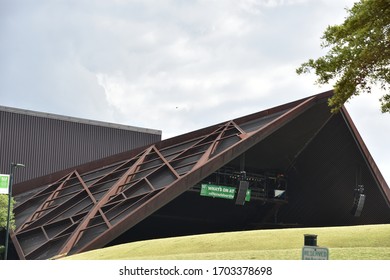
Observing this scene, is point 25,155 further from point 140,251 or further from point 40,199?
point 140,251

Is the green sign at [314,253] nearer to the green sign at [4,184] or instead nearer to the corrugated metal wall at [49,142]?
the green sign at [4,184]

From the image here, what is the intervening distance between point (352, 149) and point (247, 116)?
12.5 metres

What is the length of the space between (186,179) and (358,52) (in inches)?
694

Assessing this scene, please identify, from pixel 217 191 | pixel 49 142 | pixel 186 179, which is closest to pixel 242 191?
pixel 217 191

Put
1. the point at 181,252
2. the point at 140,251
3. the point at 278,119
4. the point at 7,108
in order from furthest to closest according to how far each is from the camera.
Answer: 1. the point at 7,108
2. the point at 278,119
3. the point at 140,251
4. the point at 181,252

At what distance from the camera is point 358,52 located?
22.9 metres

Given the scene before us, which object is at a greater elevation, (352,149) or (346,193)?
(352,149)

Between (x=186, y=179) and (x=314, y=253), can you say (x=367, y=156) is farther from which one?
(x=314, y=253)

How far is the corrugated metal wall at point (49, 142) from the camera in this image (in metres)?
62.1

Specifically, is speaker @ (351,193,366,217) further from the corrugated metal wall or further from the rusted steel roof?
the corrugated metal wall

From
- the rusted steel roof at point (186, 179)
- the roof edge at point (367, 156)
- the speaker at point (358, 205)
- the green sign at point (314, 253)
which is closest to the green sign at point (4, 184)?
the rusted steel roof at point (186, 179)

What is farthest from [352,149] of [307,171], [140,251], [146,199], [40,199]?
[140,251]

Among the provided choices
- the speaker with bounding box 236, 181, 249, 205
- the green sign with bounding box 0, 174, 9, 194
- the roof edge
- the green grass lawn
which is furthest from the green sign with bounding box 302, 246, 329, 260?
the roof edge

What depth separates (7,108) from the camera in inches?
2445
